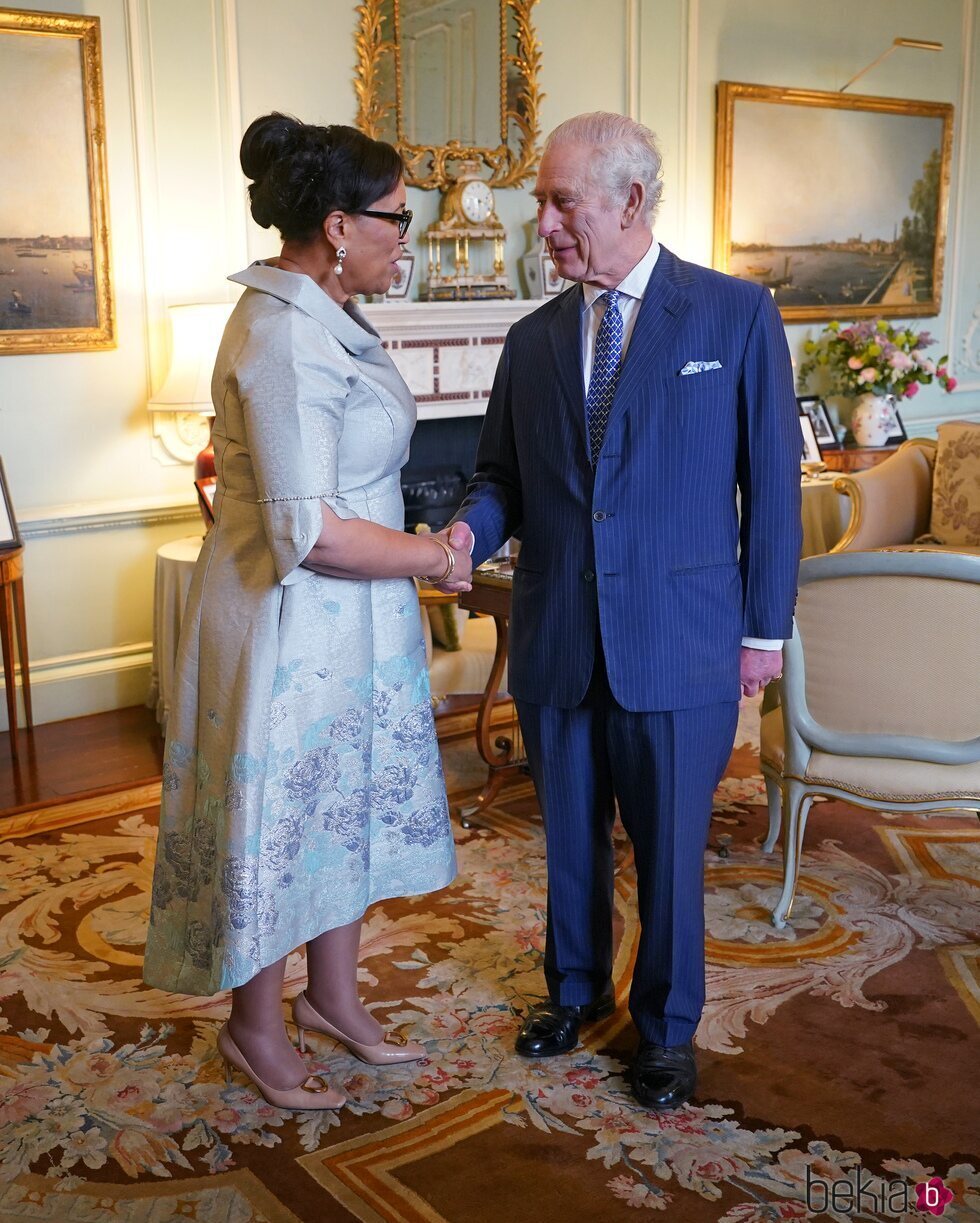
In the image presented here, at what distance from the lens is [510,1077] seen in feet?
8.59

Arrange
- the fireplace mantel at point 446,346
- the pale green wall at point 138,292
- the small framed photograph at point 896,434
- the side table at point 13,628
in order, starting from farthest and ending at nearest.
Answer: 1. the small framed photograph at point 896,434
2. the fireplace mantel at point 446,346
3. the pale green wall at point 138,292
4. the side table at point 13,628

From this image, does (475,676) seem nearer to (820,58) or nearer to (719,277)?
(719,277)

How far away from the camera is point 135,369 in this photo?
526cm

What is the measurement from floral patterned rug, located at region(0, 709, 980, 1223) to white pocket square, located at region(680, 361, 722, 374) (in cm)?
140

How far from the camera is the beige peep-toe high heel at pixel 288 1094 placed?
8.23 ft

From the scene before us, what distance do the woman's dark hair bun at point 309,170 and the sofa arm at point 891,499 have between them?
3924mm

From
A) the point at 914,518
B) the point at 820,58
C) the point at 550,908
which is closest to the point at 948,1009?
the point at 550,908

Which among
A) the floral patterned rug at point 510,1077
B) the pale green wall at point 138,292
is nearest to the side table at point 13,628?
the pale green wall at point 138,292

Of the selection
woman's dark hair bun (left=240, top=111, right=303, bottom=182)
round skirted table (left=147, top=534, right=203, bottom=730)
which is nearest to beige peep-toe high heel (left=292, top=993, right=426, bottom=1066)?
woman's dark hair bun (left=240, top=111, right=303, bottom=182)

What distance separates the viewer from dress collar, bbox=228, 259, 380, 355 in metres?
2.20

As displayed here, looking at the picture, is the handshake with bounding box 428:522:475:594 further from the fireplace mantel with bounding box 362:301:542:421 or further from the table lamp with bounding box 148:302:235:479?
the fireplace mantel with bounding box 362:301:542:421

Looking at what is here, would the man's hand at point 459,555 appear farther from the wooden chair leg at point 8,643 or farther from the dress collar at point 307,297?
the wooden chair leg at point 8,643

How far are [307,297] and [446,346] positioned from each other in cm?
389

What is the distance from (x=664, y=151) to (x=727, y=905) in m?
4.66
